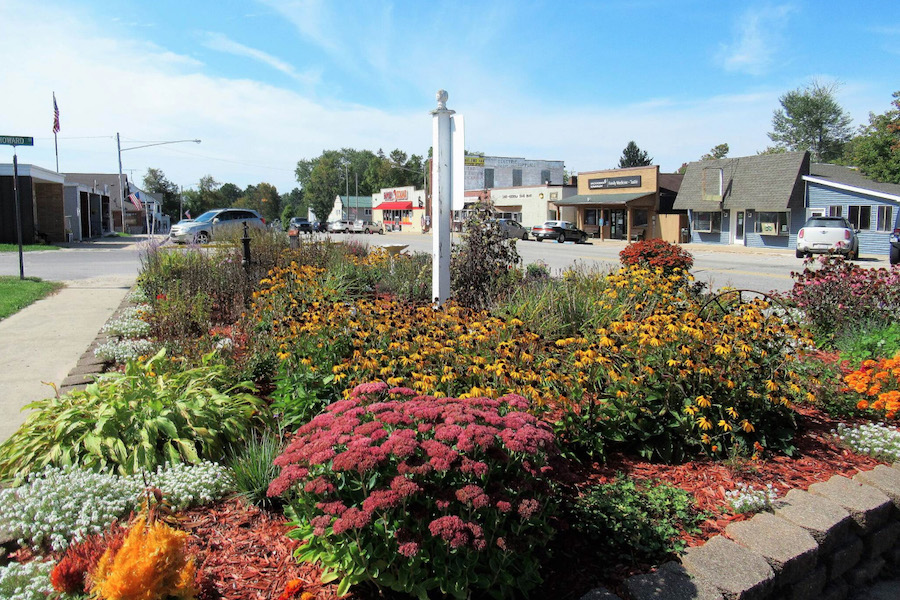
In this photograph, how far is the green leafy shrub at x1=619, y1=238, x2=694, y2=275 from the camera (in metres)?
9.57

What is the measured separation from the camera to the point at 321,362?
184 inches

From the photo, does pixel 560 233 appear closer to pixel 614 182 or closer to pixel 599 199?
pixel 599 199

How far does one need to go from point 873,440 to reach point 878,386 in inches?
26.8

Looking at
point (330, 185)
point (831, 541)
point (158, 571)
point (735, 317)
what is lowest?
point (831, 541)

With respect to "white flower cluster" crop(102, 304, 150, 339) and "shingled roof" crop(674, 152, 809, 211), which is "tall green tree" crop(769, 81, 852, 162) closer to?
"shingled roof" crop(674, 152, 809, 211)

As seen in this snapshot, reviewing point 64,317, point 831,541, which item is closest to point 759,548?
point 831,541

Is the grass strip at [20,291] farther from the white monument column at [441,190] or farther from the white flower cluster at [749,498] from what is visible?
the white flower cluster at [749,498]

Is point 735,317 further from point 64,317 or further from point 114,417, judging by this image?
point 64,317

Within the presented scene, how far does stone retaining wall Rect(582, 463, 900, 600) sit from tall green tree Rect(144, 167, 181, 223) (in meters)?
97.4

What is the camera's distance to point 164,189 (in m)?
92.9

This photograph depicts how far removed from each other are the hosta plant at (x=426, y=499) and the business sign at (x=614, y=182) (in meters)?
43.1

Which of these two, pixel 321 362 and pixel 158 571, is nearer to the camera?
pixel 158 571

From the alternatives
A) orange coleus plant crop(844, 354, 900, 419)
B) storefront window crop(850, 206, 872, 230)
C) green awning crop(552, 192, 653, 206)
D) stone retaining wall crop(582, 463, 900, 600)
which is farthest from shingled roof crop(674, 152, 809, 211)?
stone retaining wall crop(582, 463, 900, 600)

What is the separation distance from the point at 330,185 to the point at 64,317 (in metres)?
115
